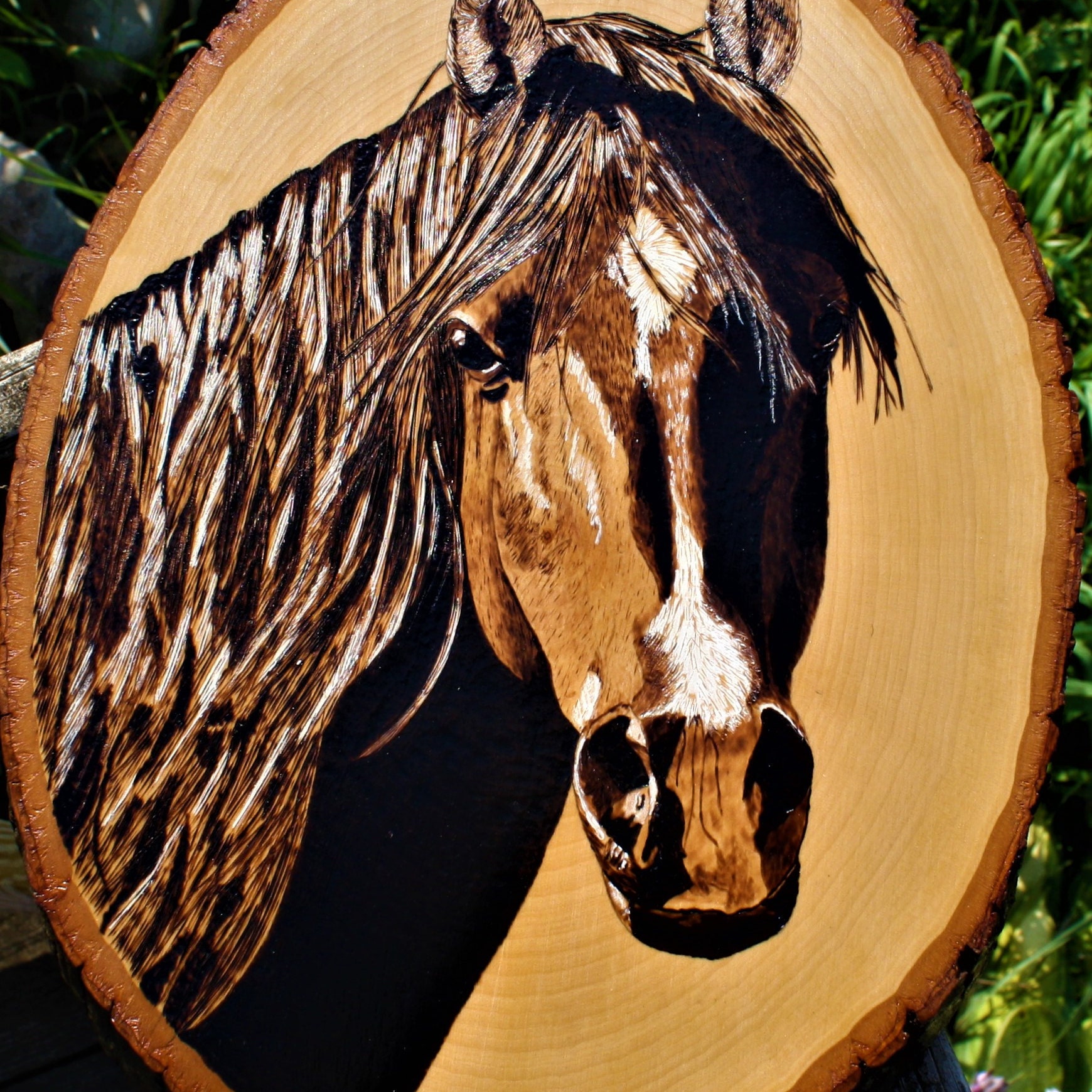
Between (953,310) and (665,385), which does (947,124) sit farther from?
(665,385)

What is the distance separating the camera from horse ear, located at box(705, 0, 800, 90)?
1.11 meters

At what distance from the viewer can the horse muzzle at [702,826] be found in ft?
3.14

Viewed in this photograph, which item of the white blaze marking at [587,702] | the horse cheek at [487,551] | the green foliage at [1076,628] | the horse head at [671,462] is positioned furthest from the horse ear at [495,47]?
the green foliage at [1076,628]

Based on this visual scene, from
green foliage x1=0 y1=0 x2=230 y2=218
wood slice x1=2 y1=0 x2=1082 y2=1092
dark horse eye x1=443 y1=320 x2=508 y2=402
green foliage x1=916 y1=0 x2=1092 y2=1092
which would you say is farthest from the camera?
green foliage x1=0 y1=0 x2=230 y2=218

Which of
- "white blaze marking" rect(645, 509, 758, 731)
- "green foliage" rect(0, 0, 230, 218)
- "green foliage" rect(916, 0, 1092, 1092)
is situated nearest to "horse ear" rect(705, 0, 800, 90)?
"white blaze marking" rect(645, 509, 758, 731)

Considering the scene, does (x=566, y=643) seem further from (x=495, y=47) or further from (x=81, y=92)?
(x=81, y=92)

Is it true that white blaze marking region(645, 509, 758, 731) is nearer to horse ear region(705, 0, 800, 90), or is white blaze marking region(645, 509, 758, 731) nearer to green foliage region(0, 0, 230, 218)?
horse ear region(705, 0, 800, 90)

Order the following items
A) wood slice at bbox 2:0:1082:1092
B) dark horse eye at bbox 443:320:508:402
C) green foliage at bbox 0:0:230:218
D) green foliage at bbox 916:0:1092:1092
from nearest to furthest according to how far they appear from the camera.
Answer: wood slice at bbox 2:0:1082:1092
dark horse eye at bbox 443:320:508:402
green foliage at bbox 916:0:1092:1092
green foliage at bbox 0:0:230:218

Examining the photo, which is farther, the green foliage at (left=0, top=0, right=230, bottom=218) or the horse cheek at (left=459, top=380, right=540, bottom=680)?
the green foliage at (left=0, top=0, right=230, bottom=218)

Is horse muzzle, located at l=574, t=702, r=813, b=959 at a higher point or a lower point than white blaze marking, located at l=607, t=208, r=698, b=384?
lower

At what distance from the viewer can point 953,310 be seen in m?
1.04

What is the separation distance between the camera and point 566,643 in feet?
3.35

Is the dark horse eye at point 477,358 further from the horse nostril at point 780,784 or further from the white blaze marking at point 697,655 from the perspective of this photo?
the horse nostril at point 780,784

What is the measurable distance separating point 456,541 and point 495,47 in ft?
2.11
